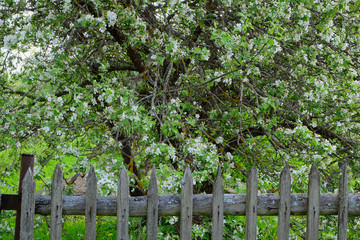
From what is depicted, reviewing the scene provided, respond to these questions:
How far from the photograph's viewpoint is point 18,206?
2430 millimetres

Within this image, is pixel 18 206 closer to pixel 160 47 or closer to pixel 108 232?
pixel 160 47

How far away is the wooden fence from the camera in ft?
7.98

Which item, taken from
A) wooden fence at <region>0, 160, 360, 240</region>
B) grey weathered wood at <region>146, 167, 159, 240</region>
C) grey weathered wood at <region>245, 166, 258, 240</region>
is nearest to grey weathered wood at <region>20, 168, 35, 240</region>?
wooden fence at <region>0, 160, 360, 240</region>

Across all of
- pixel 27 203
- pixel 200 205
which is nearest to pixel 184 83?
pixel 200 205

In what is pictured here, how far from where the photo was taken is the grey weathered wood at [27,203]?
2.40 meters

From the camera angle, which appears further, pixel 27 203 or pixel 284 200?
pixel 284 200

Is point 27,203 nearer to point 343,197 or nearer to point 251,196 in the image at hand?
point 251,196

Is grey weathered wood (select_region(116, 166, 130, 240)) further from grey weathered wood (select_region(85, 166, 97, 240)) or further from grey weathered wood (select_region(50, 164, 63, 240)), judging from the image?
grey weathered wood (select_region(50, 164, 63, 240))

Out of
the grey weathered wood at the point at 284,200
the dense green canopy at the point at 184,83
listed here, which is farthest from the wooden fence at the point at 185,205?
the dense green canopy at the point at 184,83

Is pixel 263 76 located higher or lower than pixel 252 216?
higher

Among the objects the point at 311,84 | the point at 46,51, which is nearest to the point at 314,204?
the point at 311,84

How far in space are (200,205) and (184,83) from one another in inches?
75.0

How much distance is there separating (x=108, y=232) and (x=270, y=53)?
325cm

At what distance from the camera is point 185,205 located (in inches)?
98.7
